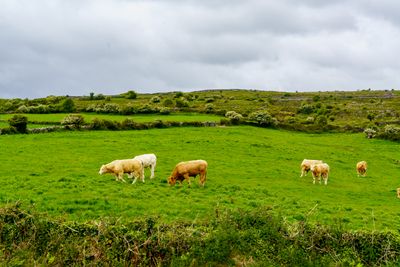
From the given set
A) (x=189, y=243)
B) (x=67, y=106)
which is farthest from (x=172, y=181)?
(x=67, y=106)

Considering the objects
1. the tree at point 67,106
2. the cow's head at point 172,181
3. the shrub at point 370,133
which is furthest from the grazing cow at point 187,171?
the tree at point 67,106

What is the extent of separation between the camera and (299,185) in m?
28.4

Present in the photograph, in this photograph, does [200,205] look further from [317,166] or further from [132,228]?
[317,166]

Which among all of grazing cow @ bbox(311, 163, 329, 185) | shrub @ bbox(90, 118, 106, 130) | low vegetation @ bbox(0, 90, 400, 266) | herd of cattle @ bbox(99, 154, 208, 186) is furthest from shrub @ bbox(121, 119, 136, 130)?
grazing cow @ bbox(311, 163, 329, 185)

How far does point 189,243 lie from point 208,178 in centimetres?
1453

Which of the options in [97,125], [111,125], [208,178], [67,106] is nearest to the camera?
[208,178]

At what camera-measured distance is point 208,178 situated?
27844 millimetres

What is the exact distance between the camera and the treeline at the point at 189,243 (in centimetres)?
1287

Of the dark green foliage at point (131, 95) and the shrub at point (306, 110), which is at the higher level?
the dark green foliage at point (131, 95)

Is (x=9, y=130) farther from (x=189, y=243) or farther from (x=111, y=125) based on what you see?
(x=189, y=243)

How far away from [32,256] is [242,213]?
6799 mm

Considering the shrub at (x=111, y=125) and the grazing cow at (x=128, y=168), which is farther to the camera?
the shrub at (x=111, y=125)

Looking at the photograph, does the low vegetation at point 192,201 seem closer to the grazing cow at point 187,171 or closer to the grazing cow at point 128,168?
the grazing cow at point 128,168

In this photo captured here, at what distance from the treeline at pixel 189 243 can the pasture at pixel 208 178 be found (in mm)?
1059
